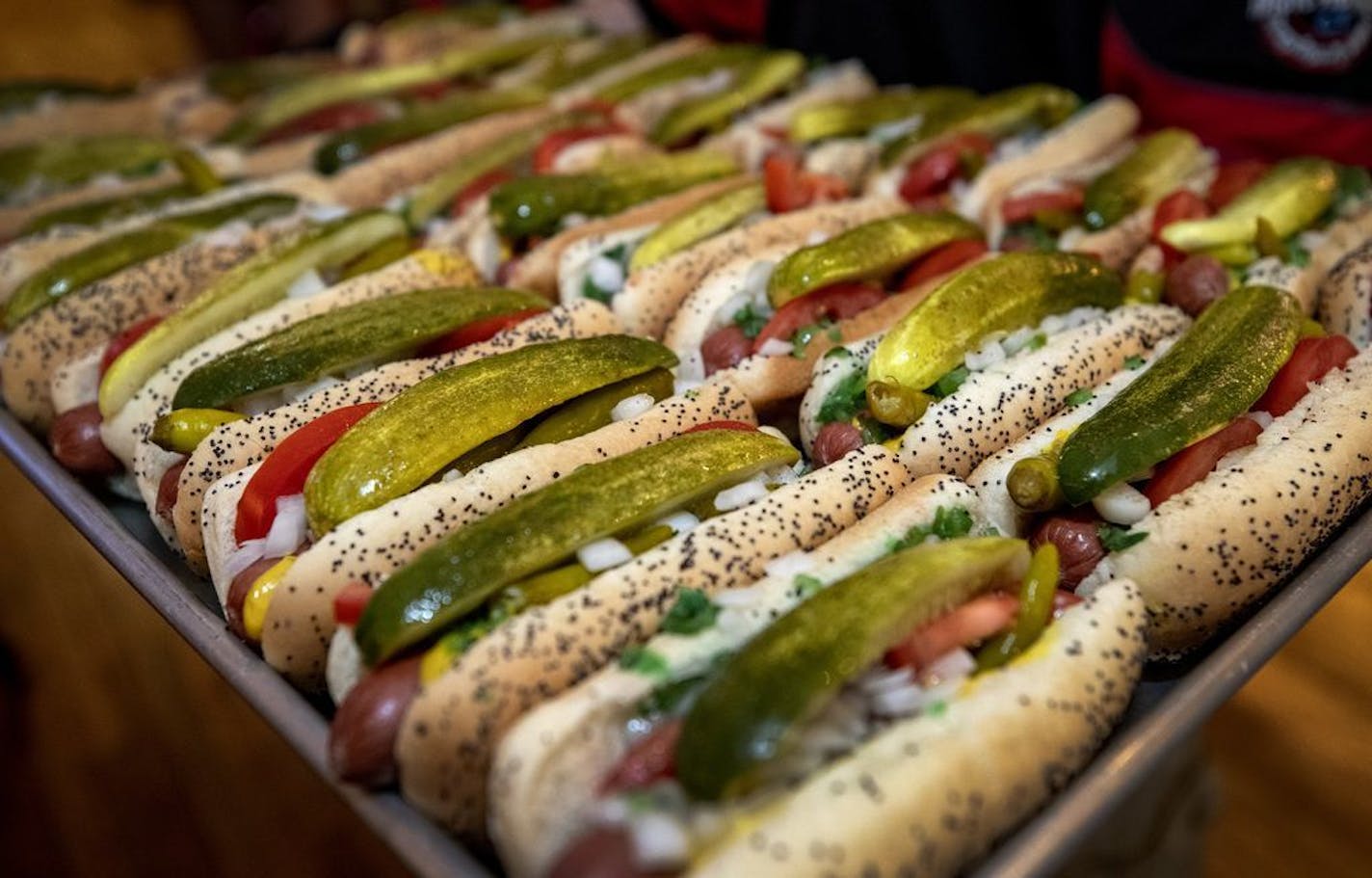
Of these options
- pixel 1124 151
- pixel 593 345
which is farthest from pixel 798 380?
pixel 1124 151

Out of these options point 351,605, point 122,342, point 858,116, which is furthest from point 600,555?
point 858,116

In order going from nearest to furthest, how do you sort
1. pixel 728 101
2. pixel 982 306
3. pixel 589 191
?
pixel 982 306 < pixel 589 191 < pixel 728 101

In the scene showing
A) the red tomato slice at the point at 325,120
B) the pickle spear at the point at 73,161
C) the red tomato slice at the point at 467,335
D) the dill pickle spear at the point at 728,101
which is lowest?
the red tomato slice at the point at 467,335

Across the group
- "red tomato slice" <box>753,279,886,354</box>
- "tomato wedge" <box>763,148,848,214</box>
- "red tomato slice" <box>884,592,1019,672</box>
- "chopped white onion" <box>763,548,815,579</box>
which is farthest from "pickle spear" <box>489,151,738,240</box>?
"red tomato slice" <box>884,592,1019,672</box>

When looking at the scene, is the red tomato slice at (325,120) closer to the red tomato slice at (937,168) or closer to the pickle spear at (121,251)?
the pickle spear at (121,251)

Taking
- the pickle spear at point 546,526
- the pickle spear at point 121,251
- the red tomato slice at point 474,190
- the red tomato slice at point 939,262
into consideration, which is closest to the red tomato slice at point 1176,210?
the red tomato slice at point 939,262

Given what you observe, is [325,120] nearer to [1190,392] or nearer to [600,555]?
[600,555]

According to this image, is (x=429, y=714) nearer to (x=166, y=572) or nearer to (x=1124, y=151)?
(x=166, y=572)
